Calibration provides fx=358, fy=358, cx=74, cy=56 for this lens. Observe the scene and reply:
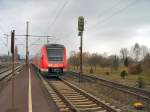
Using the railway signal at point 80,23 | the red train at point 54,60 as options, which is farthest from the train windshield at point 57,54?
the railway signal at point 80,23

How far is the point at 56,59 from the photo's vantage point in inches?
1364

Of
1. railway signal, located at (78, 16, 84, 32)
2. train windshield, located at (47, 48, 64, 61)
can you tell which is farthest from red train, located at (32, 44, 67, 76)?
railway signal, located at (78, 16, 84, 32)

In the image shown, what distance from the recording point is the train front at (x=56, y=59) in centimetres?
3438

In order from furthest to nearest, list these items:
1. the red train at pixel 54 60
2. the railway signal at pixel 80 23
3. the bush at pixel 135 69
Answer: the bush at pixel 135 69 < the red train at pixel 54 60 < the railway signal at pixel 80 23

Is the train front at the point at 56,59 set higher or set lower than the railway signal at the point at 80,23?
lower

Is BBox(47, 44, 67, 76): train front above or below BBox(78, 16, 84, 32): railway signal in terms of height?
below

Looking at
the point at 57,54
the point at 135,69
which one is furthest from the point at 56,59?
the point at 135,69

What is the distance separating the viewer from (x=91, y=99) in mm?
17109

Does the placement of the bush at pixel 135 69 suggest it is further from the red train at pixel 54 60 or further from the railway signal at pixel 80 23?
the railway signal at pixel 80 23

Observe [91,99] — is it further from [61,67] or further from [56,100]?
[61,67]

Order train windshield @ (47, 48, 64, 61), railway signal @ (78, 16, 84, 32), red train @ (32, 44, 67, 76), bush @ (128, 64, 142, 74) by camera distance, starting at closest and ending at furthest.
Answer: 1. railway signal @ (78, 16, 84, 32)
2. red train @ (32, 44, 67, 76)
3. train windshield @ (47, 48, 64, 61)
4. bush @ (128, 64, 142, 74)

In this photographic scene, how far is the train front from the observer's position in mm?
34375

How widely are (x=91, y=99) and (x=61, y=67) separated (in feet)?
57.3

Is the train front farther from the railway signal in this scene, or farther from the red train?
the railway signal
